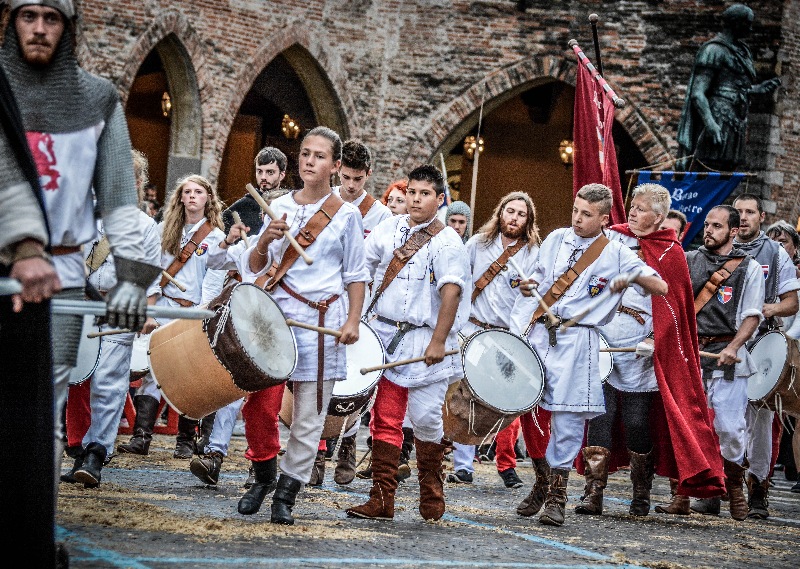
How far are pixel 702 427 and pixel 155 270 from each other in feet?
15.6

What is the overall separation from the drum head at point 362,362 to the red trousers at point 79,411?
5.45ft

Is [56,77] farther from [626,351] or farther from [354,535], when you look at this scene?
[626,351]

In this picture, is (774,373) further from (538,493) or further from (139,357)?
(139,357)

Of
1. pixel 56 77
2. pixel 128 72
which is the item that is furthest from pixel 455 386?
pixel 128 72

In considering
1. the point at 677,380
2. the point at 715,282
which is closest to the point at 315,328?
the point at 677,380

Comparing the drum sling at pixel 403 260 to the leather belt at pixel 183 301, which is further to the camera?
the leather belt at pixel 183 301

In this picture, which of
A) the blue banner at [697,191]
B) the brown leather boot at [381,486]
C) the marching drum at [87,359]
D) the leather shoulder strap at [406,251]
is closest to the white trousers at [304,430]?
the brown leather boot at [381,486]

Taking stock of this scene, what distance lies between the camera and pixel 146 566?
15.0ft

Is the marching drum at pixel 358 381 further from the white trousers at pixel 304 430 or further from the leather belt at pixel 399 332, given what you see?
the white trousers at pixel 304 430

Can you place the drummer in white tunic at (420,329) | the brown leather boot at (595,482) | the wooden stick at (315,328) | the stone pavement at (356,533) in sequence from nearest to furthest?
the stone pavement at (356,533) → the wooden stick at (315,328) → the drummer in white tunic at (420,329) → the brown leather boot at (595,482)

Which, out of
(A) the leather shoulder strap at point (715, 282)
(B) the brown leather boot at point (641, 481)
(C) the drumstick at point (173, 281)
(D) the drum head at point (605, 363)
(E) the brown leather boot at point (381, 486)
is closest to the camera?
(E) the brown leather boot at point (381, 486)

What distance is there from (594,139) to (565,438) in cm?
506

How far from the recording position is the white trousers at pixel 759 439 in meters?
9.24

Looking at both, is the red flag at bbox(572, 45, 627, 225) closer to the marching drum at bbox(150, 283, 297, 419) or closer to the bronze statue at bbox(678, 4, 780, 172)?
the bronze statue at bbox(678, 4, 780, 172)
